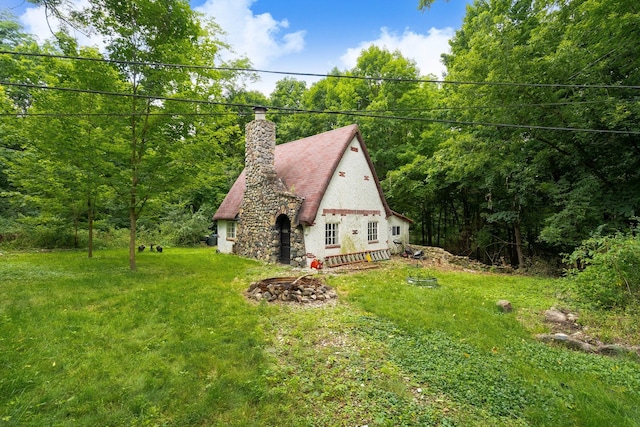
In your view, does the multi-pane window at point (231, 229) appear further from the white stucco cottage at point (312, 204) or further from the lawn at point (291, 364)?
the lawn at point (291, 364)

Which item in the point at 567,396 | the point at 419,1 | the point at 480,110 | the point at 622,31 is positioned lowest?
the point at 567,396

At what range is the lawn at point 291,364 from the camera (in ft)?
10.9

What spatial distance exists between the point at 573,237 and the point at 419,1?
10819 millimetres

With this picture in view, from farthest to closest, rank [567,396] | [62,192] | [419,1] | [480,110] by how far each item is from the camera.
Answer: [480,110] < [62,192] < [419,1] < [567,396]

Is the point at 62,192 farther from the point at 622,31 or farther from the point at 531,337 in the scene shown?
the point at 622,31

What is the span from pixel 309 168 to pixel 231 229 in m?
6.21

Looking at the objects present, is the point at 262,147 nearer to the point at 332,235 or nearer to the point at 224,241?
the point at 332,235

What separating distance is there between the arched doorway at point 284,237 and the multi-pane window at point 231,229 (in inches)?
164

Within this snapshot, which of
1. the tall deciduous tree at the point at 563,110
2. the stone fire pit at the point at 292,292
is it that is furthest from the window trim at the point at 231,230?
the tall deciduous tree at the point at 563,110

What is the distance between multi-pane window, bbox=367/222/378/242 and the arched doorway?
4.23 m

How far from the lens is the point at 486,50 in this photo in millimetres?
10695

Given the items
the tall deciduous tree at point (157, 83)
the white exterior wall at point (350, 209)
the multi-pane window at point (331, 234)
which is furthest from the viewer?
the multi-pane window at point (331, 234)

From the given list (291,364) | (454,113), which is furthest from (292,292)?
(454,113)

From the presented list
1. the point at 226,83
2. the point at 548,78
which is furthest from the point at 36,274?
the point at 226,83
